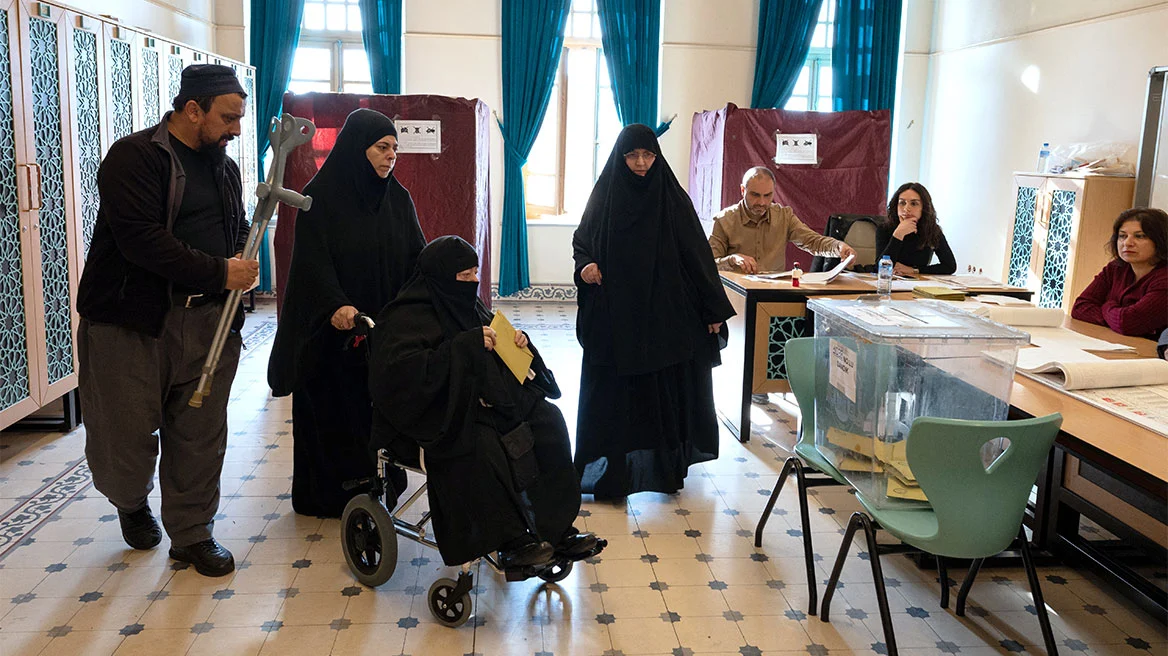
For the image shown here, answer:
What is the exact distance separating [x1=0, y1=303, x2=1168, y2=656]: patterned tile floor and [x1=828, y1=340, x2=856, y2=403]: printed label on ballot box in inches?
27.1

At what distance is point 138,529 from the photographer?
9.82ft

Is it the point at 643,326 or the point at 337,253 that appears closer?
the point at 337,253

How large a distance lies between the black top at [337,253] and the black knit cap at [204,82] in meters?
0.39

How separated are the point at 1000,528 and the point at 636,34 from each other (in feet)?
20.7

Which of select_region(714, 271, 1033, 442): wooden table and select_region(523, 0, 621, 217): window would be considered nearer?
select_region(714, 271, 1033, 442): wooden table

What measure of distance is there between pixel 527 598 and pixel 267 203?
139cm

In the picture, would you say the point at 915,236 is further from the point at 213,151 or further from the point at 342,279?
the point at 213,151

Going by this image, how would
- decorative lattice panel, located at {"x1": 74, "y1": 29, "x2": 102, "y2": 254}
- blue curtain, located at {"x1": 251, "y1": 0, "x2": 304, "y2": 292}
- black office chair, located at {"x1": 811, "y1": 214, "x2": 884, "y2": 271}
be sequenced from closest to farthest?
decorative lattice panel, located at {"x1": 74, "y1": 29, "x2": 102, "y2": 254} < black office chair, located at {"x1": 811, "y1": 214, "x2": 884, "y2": 271} < blue curtain, located at {"x1": 251, "y1": 0, "x2": 304, "y2": 292}

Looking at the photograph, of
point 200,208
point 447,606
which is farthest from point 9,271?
point 447,606

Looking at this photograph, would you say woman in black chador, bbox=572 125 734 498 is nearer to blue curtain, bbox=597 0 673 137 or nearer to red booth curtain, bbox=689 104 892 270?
red booth curtain, bbox=689 104 892 270

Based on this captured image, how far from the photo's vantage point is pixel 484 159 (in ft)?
19.5

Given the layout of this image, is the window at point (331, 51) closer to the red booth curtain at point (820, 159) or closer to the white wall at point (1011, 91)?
the red booth curtain at point (820, 159)

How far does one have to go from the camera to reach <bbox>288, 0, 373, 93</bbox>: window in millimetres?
7664

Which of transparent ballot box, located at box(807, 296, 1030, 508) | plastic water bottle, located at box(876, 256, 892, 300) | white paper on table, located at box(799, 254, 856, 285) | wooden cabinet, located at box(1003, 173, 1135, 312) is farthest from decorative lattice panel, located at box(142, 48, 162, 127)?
wooden cabinet, located at box(1003, 173, 1135, 312)
